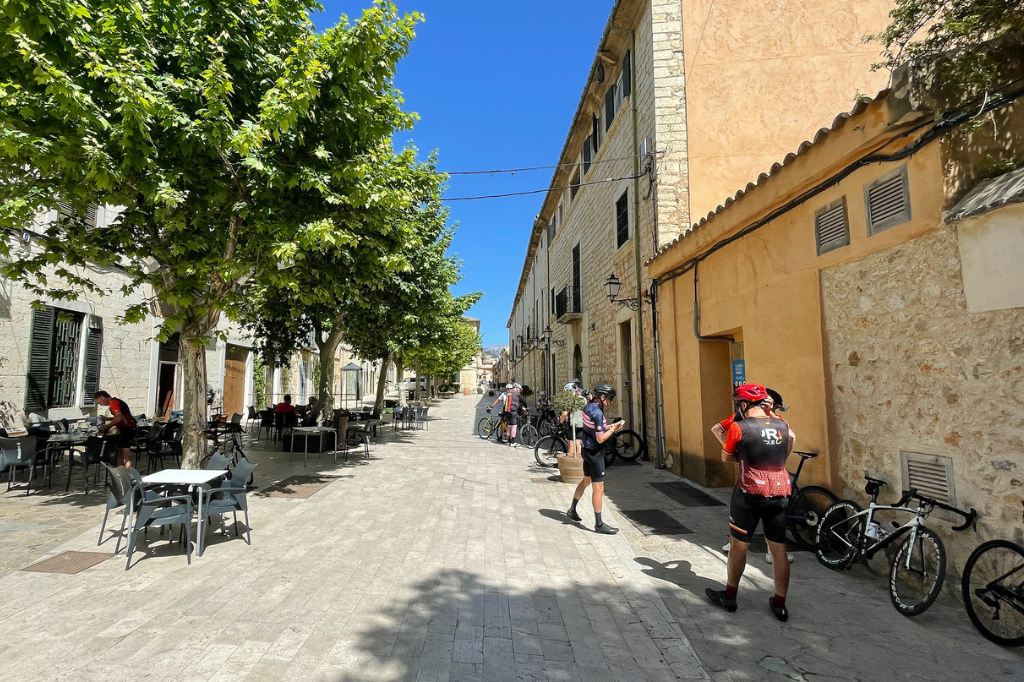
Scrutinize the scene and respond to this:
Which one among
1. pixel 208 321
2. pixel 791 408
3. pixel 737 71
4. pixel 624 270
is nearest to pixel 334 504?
pixel 208 321

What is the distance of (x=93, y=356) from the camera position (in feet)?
36.7

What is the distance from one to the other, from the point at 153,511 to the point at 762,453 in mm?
5140

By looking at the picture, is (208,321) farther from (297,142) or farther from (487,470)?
(487,470)

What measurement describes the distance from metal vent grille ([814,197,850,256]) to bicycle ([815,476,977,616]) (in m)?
2.23

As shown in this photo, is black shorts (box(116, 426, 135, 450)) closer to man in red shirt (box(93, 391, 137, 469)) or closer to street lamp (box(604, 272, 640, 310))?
man in red shirt (box(93, 391, 137, 469))

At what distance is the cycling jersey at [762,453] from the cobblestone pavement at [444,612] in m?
0.92

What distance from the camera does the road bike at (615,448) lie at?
393 inches

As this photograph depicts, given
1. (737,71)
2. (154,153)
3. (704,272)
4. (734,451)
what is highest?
(737,71)

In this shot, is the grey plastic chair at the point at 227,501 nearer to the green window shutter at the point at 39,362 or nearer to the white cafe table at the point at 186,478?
the white cafe table at the point at 186,478

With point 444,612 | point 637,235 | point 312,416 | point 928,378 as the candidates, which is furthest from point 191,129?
point 637,235

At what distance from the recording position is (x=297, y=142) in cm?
608

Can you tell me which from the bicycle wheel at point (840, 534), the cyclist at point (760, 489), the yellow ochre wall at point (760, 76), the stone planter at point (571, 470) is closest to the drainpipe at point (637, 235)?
the yellow ochre wall at point (760, 76)

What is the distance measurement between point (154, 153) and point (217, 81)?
101 cm

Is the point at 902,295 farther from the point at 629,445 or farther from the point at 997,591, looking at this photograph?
the point at 629,445
